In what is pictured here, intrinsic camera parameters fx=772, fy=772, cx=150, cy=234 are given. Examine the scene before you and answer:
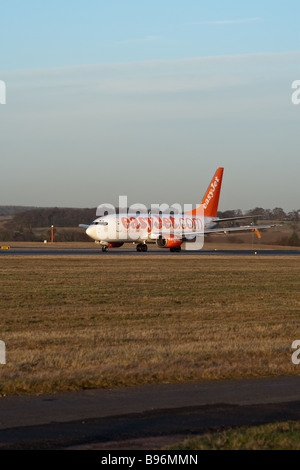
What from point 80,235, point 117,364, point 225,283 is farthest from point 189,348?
point 80,235

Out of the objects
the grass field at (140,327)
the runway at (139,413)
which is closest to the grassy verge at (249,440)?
the runway at (139,413)

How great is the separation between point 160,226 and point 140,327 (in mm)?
49661

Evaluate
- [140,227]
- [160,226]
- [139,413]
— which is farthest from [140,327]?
[160,226]

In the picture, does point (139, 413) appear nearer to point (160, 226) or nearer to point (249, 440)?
point (249, 440)

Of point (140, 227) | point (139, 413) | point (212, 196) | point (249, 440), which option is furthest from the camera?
point (212, 196)

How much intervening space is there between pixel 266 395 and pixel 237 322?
10.1 m

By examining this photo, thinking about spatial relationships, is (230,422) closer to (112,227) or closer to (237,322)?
(237,322)

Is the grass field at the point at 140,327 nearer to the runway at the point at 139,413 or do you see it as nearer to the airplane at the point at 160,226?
the runway at the point at 139,413

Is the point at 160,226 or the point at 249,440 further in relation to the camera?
the point at 160,226

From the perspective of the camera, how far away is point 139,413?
10.2m

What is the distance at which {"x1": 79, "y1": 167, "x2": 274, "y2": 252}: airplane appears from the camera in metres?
65.7

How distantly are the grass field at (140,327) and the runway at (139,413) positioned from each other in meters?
0.88

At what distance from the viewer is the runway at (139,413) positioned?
8.82 metres

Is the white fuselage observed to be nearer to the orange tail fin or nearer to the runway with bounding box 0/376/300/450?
the orange tail fin
